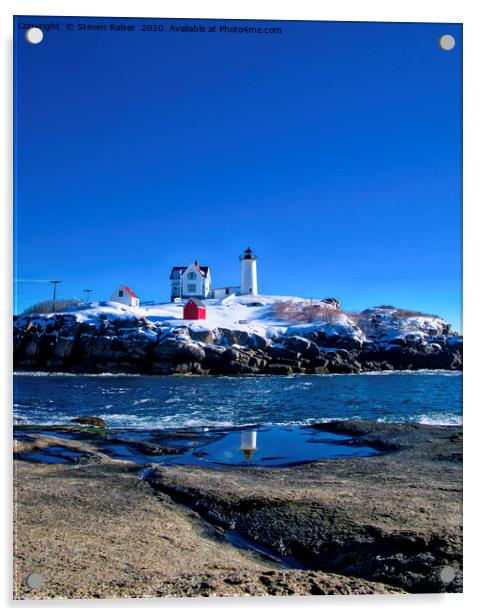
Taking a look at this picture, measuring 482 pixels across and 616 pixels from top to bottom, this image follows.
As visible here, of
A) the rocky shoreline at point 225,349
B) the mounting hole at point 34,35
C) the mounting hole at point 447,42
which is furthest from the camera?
the rocky shoreline at point 225,349

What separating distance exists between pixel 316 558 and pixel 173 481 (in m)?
1.23

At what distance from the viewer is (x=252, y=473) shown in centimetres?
422

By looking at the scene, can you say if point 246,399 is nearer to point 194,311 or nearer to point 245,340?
point 245,340

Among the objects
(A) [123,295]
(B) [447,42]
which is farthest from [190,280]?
(B) [447,42]

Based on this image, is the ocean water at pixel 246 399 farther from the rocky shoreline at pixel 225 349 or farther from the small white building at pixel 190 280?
the small white building at pixel 190 280

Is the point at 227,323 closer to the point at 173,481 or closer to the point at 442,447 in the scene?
the point at 173,481

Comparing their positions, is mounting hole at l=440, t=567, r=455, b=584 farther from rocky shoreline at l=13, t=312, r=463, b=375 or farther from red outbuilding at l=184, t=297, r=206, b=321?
red outbuilding at l=184, t=297, r=206, b=321

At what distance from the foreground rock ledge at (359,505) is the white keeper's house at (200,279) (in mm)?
1392

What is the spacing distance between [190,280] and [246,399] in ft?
3.90

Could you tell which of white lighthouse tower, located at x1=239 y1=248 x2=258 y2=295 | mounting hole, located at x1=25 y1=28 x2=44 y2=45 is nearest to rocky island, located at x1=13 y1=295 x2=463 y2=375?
white lighthouse tower, located at x1=239 y1=248 x2=258 y2=295

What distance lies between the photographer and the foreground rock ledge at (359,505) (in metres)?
3.43

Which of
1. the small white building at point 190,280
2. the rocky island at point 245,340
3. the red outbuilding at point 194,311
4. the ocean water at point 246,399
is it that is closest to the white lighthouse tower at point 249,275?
the rocky island at point 245,340

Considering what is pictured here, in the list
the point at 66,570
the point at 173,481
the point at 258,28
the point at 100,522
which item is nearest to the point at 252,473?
the point at 173,481
